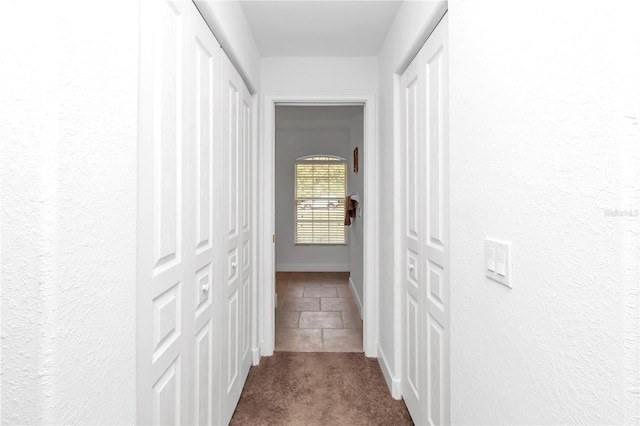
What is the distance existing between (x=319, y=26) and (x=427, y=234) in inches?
61.7

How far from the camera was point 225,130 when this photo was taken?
1.83m

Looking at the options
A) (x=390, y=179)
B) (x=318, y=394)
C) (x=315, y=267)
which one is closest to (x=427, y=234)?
(x=390, y=179)

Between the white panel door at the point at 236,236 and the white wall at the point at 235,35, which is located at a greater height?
the white wall at the point at 235,35

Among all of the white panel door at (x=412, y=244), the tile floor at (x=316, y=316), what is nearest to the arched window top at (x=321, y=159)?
the tile floor at (x=316, y=316)

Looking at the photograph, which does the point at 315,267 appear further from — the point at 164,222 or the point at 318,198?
the point at 164,222

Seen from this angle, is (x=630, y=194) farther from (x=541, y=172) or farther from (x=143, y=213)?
(x=143, y=213)

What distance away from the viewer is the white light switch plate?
94 centimetres

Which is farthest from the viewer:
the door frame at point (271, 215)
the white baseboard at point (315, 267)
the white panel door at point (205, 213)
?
the white baseboard at point (315, 267)

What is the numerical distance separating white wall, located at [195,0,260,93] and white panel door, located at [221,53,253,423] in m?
0.06

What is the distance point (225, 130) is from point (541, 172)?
57.8 inches

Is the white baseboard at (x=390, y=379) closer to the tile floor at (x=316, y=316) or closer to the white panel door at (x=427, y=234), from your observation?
the white panel door at (x=427, y=234)

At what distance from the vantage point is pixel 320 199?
6.40m

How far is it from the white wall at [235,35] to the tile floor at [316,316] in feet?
7.09

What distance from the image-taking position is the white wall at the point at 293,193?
6285mm
